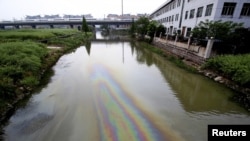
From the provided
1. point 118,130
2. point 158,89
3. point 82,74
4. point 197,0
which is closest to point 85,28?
point 197,0

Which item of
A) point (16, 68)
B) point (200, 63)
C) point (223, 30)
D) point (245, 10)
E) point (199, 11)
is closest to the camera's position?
point (16, 68)

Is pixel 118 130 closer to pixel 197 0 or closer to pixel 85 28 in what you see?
pixel 197 0

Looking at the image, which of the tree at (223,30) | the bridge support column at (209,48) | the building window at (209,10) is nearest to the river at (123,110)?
the bridge support column at (209,48)

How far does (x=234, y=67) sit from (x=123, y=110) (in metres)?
6.71

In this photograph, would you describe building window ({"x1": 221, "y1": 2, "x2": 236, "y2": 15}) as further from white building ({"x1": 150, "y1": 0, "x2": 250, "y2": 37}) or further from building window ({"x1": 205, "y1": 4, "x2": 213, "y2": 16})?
building window ({"x1": 205, "y1": 4, "x2": 213, "y2": 16})

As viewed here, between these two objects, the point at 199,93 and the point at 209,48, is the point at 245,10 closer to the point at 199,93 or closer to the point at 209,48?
the point at 209,48

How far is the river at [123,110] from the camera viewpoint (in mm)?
4828

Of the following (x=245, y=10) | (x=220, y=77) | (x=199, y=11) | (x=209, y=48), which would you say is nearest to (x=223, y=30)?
(x=209, y=48)

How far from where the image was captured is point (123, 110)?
20.2 feet

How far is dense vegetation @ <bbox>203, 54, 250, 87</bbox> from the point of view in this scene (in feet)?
24.2

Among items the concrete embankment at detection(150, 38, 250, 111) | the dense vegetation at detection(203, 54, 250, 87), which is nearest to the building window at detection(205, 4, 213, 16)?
the concrete embankment at detection(150, 38, 250, 111)

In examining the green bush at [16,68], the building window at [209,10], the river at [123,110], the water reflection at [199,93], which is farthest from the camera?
the building window at [209,10]

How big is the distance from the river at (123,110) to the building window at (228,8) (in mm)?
8462

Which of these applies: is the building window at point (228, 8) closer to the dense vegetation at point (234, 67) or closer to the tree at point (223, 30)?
the tree at point (223, 30)
